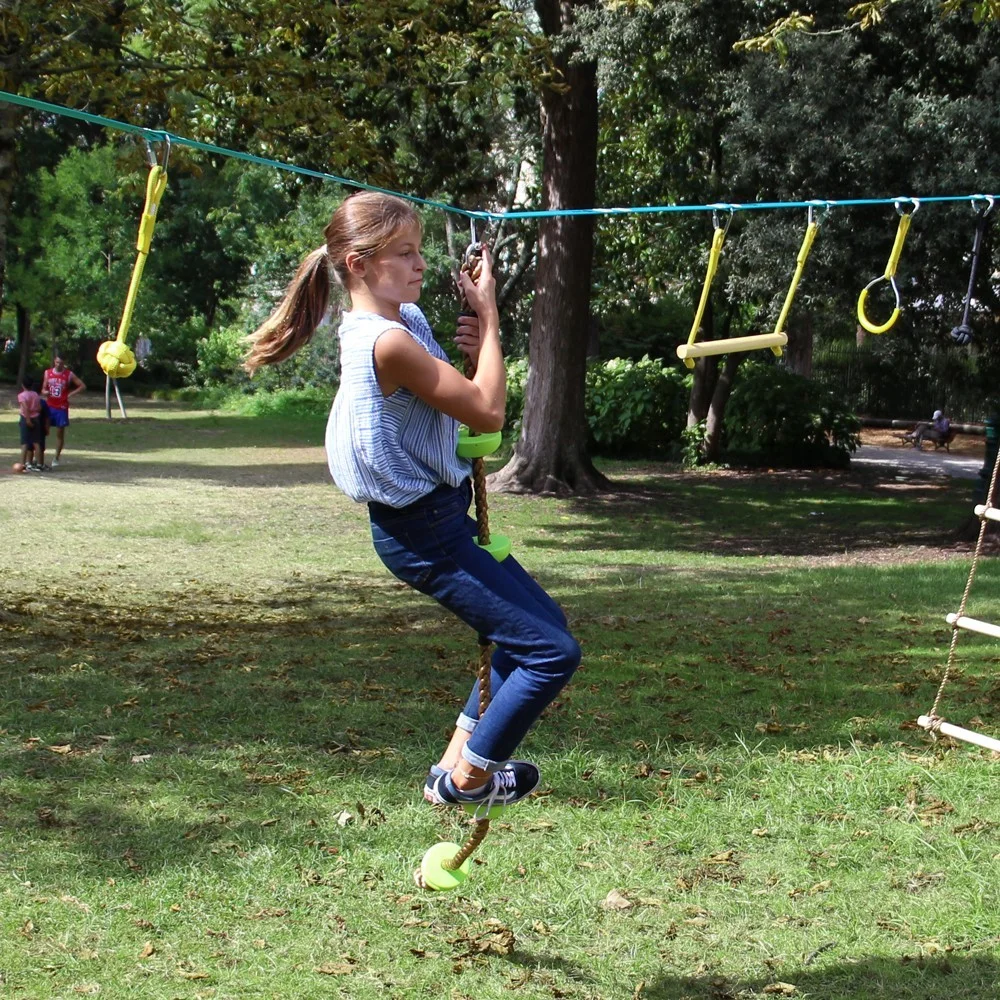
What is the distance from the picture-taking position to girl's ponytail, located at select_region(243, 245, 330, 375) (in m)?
4.16

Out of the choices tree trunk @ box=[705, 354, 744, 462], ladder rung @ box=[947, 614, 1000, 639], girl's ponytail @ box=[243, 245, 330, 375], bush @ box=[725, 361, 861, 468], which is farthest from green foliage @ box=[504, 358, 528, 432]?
girl's ponytail @ box=[243, 245, 330, 375]

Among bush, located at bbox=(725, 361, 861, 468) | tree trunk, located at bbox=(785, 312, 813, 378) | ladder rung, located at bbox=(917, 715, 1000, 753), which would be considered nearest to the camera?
ladder rung, located at bbox=(917, 715, 1000, 753)

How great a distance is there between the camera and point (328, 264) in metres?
4.10

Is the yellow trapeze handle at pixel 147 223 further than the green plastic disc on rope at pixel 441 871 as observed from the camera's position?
Yes

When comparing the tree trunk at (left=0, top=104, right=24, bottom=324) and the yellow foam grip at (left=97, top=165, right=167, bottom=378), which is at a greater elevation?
the tree trunk at (left=0, top=104, right=24, bottom=324)

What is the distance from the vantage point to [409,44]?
40.1 ft

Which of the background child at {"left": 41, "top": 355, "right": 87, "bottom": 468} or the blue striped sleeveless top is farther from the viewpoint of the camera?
the background child at {"left": 41, "top": 355, "right": 87, "bottom": 468}

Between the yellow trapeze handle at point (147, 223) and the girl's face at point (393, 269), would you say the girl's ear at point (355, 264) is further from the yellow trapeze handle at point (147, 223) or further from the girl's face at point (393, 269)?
the yellow trapeze handle at point (147, 223)

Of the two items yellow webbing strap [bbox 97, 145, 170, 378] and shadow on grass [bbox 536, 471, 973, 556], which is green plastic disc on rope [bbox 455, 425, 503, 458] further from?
shadow on grass [bbox 536, 471, 973, 556]

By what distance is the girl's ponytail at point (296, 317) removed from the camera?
4156 millimetres

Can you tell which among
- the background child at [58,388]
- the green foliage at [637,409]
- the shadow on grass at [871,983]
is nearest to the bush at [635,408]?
the green foliage at [637,409]

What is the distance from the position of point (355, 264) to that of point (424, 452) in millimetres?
609

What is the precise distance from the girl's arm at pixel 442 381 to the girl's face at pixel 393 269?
202 millimetres

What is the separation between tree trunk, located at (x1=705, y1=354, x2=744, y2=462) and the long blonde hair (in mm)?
21751
